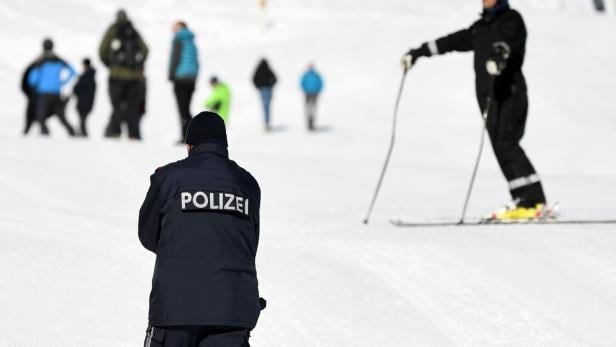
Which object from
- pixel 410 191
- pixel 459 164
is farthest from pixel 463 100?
pixel 410 191

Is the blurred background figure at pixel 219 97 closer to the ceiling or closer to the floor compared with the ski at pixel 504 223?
closer to the ceiling

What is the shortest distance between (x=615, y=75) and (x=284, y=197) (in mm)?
17317

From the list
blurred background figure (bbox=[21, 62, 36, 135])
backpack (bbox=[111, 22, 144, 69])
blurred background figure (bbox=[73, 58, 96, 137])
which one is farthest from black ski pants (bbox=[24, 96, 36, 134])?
backpack (bbox=[111, 22, 144, 69])

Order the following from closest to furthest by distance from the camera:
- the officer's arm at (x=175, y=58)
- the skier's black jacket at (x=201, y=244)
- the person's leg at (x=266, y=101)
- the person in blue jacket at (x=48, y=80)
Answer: the skier's black jacket at (x=201, y=244) < the officer's arm at (x=175, y=58) < the person in blue jacket at (x=48, y=80) < the person's leg at (x=266, y=101)

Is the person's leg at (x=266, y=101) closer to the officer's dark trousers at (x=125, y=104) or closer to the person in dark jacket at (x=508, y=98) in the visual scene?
the officer's dark trousers at (x=125, y=104)

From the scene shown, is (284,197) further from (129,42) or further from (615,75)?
(615,75)

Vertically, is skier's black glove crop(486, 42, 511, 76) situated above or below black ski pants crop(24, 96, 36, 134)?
above

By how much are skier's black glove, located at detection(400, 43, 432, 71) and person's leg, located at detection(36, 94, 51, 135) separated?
29.3 feet

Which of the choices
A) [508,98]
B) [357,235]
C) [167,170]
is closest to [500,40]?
[508,98]

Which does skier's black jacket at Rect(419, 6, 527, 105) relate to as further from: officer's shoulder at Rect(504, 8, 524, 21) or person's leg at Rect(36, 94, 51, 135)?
person's leg at Rect(36, 94, 51, 135)

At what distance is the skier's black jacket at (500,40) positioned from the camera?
7.33m

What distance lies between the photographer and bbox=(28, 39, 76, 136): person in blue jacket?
604 inches

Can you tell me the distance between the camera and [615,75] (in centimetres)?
2562

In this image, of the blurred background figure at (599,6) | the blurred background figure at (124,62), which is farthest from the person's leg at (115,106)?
the blurred background figure at (599,6)
